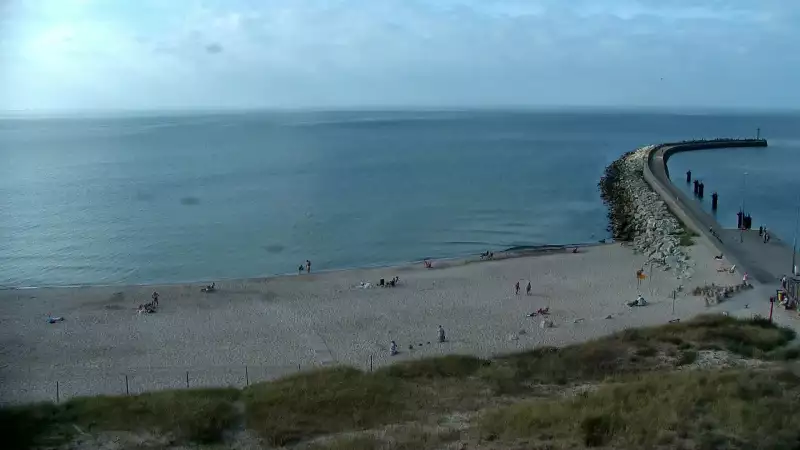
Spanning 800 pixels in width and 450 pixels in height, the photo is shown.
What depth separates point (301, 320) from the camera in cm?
2203

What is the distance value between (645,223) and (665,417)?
29.6m

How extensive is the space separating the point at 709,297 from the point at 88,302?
22.4 metres

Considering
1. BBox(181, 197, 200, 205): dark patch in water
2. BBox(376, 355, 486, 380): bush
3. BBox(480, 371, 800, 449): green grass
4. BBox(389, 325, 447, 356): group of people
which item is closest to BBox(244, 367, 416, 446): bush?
BBox(376, 355, 486, 380): bush

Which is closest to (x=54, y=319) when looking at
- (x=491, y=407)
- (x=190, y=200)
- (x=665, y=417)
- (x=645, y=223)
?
(x=491, y=407)

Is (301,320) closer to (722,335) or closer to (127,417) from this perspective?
(127,417)

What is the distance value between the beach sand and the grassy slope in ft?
10.9

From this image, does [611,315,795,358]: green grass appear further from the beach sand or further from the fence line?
the fence line

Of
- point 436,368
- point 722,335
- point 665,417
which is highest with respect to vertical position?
point 665,417

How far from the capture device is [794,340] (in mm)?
16328

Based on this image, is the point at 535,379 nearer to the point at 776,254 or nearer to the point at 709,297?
the point at 709,297

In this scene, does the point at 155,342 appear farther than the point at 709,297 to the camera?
No

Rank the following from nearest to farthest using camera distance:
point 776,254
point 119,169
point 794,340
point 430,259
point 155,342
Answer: point 794,340
point 155,342
point 776,254
point 430,259
point 119,169

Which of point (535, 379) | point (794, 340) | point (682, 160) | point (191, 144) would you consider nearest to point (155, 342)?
point (535, 379)

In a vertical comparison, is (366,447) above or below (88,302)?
above
